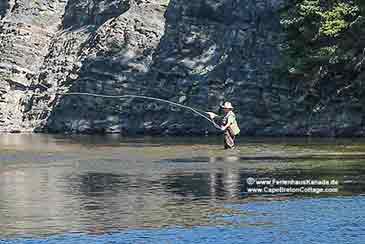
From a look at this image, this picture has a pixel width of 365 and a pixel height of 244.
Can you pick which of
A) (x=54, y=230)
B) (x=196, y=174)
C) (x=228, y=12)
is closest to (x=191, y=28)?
(x=228, y=12)

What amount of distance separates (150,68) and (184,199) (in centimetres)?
4297

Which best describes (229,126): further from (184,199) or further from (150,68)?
(150,68)

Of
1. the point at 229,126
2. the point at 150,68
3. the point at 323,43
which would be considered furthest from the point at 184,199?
the point at 150,68

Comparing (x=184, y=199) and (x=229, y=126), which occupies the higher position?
(x=229, y=126)

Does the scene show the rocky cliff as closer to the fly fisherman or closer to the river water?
the fly fisherman

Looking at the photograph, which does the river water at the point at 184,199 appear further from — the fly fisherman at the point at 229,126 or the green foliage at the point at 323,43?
the green foliage at the point at 323,43

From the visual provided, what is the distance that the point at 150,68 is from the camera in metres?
60.8

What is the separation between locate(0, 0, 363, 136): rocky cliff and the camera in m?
53.5

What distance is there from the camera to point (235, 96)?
5484 cm

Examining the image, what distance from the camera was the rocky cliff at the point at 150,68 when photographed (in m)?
53.5

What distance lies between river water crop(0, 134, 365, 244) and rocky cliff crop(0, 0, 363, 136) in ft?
76.5

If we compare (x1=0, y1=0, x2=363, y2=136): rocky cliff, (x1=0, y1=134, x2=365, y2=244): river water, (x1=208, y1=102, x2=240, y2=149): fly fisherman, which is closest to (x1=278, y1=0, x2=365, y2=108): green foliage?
(x1=0, y1=0, x2=363, y2=136): rocky cliff

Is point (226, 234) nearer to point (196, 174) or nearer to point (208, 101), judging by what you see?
point (196, 174)

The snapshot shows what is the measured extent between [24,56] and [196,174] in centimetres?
4826
